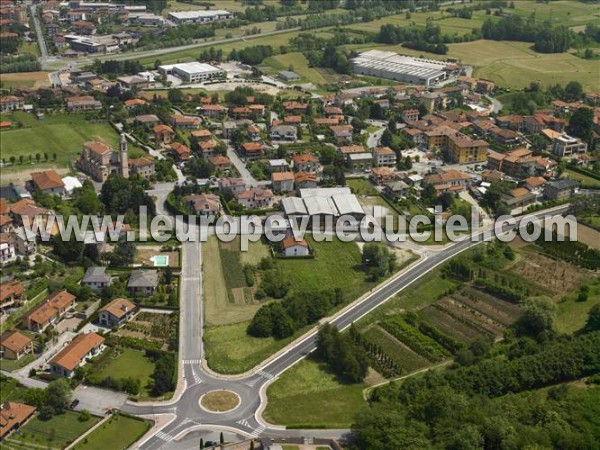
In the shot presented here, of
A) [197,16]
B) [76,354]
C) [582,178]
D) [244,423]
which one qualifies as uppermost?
[197,16]

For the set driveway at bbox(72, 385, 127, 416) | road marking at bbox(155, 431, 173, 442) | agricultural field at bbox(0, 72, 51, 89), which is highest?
agricultural field at bbox(0, 72, 51, 89)

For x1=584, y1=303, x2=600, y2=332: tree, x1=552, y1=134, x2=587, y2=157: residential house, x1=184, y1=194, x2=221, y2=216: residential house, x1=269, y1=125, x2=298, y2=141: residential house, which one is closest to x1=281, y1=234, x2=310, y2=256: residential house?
x1=184, y1=194, x2=221, y2=216: residential house

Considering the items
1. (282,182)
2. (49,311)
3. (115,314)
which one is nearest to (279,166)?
(282,182)

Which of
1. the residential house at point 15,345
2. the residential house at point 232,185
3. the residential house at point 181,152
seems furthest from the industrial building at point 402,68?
the residential house at point 15,345

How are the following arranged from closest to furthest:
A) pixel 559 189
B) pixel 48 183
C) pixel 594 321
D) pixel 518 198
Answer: pixel 594 321
pixel 48 183
pixel 518 198
pixel 559 189

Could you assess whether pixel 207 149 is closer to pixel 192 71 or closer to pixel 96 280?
pixel 96 280

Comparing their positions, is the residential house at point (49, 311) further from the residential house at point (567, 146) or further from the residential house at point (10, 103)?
the residential house at point (567, 146)

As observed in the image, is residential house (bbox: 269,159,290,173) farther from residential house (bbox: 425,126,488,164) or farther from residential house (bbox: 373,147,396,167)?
residential house (bbox: 425,126,488,164)
